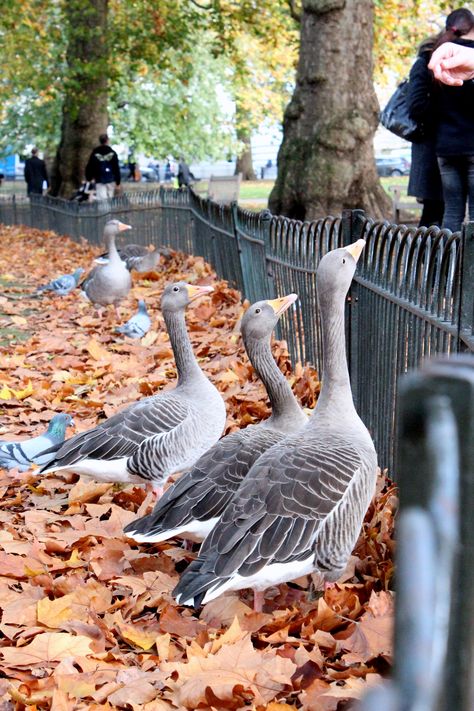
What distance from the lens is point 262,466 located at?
3426 mm

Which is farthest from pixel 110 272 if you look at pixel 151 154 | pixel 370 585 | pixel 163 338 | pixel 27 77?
pixel 151 154

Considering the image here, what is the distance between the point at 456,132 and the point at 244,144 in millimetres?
40279

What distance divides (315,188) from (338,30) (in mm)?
2159

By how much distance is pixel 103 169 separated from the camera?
2194 cm

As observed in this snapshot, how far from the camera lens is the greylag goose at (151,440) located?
182 inches

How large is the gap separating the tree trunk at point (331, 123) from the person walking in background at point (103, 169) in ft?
35.5

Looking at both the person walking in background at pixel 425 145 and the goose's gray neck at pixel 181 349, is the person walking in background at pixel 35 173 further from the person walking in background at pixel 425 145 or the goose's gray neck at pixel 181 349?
the goose's gray neck at pixel 181 349

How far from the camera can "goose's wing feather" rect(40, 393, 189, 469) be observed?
462 centimetres

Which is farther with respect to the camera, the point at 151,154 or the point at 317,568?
the point at 151,154

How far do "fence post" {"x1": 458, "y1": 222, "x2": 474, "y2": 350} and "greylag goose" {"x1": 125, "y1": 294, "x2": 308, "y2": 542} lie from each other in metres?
0.97

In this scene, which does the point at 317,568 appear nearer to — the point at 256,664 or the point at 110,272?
the point at 256,664

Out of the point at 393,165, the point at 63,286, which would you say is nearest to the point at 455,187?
the point at 63,286

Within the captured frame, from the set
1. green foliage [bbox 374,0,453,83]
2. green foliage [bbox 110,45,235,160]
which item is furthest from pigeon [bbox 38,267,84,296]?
green foliage [bbox 110,45,235,160]

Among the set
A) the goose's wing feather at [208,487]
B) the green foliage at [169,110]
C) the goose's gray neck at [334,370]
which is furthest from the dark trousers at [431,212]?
the green foliage at [169,110]
